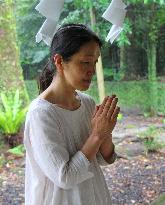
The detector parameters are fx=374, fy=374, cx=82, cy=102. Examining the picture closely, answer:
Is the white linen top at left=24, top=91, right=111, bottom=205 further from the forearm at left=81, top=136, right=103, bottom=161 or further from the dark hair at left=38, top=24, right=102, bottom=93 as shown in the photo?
the dark hair at left=38, top=24, right=102, bottom=93

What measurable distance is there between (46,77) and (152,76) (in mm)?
5527

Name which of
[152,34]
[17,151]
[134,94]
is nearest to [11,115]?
[17,151]

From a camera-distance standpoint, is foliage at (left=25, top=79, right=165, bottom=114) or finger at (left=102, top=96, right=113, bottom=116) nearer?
finger at (left=102, top=96, right=113, bottom=116)

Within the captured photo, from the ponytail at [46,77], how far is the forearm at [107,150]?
284 mm

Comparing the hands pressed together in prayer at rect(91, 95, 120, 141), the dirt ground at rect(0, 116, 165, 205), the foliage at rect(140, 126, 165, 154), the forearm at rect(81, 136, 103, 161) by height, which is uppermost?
the hands pressed together in prayer at rect(91, 95, 120, 141)

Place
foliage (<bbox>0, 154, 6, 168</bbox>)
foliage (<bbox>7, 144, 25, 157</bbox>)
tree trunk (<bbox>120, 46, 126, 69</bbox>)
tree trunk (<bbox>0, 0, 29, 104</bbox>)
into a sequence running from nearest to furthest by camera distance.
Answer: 1. foliage (<bbox>0, 154, 6, 168</bbox>)
2. foliage (<bbox>7, 144, 25, 157</bbox>)
3. tree trunk (<bbox>0, 0, 29, 104</bbox>)
4. tree trunk (<bbox>120, 46, 126, 69</bbox>)

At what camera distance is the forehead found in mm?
1161

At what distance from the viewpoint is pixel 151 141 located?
14.4 feet

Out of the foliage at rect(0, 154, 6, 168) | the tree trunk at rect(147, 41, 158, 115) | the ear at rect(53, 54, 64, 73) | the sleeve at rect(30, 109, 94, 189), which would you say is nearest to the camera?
the sleeve at rect(30, 109, 94, 189)

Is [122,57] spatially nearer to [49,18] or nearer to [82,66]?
[49,18]

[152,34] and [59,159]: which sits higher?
[152,34]

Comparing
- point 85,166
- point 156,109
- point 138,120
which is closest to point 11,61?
point 138,120

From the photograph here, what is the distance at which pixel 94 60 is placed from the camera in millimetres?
1194

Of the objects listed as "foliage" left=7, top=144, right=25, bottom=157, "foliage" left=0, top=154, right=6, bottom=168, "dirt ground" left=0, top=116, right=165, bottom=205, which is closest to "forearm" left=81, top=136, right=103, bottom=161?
"dirt ground" left=0, top=116, right=165, bottom=205
